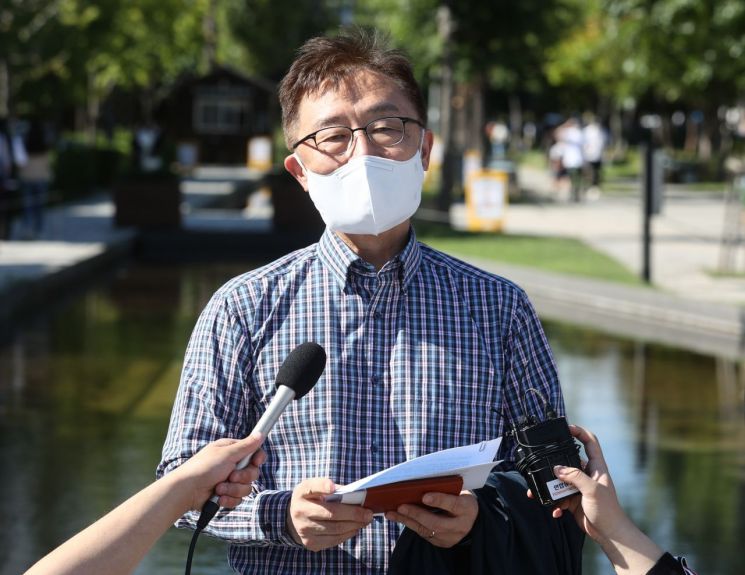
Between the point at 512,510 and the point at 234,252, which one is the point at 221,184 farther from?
the point at 512,510

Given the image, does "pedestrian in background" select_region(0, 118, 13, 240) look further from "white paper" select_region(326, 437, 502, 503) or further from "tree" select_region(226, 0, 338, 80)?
"tree" select_region(226, 0, 338, 80)

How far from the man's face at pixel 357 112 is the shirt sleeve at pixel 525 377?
16.3 inches

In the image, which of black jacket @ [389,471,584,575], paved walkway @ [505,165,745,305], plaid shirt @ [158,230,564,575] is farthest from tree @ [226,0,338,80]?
black jacket @ [389,471,584,575]

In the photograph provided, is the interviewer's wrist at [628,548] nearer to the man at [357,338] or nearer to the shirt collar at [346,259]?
the man at [357,338]

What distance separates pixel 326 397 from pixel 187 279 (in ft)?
56.5

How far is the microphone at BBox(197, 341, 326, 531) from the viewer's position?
260 centimetres

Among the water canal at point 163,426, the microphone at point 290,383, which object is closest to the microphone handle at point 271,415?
the microphone at point 290,383

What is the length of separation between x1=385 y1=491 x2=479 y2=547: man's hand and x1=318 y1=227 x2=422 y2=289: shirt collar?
20.0 inches

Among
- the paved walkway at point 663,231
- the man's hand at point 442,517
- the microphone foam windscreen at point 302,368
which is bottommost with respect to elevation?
the paved walkway at point 663,231

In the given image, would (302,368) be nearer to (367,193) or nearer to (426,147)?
(367,193)

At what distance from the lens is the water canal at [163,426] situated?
24.8 ft

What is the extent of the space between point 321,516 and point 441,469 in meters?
0.23

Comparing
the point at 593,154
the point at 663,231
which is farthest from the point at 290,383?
the point at 593,154

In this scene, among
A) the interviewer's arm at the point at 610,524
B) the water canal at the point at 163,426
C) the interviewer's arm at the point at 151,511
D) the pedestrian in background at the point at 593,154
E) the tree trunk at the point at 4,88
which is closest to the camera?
the interviewer's arm at the point at 151,511
